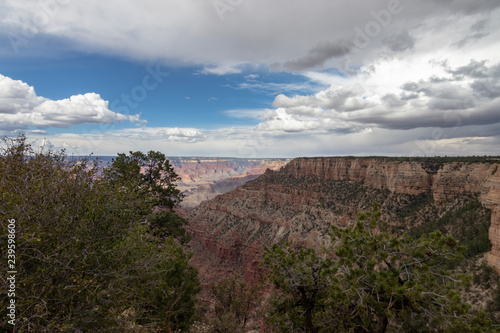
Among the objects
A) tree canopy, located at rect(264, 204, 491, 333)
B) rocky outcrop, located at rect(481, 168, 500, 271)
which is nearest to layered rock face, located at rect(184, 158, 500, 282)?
rocky outcrop, located at rect(481, 168, 500, 271)

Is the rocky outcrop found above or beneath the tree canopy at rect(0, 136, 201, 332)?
beneath

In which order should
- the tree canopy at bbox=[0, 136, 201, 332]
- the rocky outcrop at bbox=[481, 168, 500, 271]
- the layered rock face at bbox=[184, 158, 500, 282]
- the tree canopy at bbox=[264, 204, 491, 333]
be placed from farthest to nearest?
the layered rock face at bbox=[184, 158, 500, 282], the rocky outcrop at bbox=[481, 168, 500, 271], the tree canopy at bbox=[264, 204, 491, 333], the tree canopy at bbox=[0, 136, 201, 332]

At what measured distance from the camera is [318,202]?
240ft

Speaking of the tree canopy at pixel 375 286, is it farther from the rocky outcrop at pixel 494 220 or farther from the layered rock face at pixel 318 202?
the layered rock face at pixel 318 202

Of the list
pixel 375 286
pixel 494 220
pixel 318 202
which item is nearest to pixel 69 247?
pixel 375 286

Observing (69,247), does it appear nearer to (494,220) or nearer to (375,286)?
(375,286)

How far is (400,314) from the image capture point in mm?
8797

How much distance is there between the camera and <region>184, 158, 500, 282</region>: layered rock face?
4794cm

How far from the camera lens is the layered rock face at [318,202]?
157 ft

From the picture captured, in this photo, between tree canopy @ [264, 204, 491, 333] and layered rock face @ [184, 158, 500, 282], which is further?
layered rock face @ [184, 158, 500, 282]

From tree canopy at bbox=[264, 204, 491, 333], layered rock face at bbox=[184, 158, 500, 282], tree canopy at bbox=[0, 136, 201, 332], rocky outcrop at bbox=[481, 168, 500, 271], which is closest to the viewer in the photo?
tree canopy at bbox=[0, 136, 201, 332]

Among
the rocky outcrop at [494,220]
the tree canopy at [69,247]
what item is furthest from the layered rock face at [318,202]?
the tree canopy at [69,247]

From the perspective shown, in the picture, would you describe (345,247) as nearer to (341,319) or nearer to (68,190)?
(341,319)

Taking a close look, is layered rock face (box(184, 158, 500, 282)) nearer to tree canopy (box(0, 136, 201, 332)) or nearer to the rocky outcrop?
the rocky outcrop
